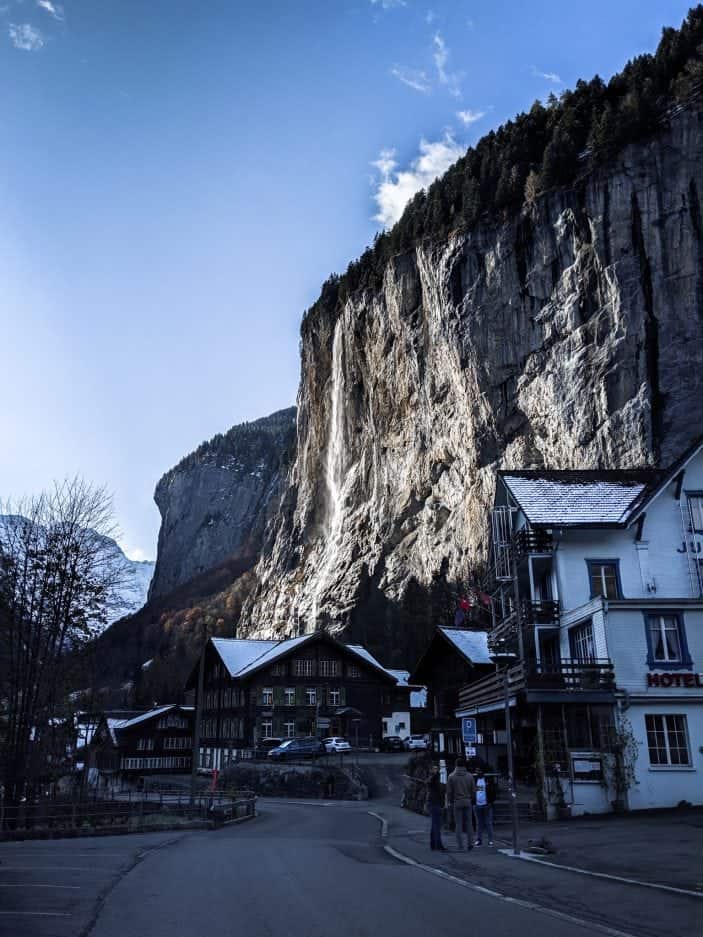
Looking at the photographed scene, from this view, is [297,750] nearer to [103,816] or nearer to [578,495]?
[103,816]

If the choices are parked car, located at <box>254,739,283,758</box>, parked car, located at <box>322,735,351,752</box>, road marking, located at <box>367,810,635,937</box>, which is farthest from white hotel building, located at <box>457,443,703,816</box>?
parked car, located at <box>254,739,283,758</box>

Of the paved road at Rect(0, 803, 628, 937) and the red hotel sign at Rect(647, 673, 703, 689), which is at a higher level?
the red hotel sign at Rect(647, 673, 703, 689)

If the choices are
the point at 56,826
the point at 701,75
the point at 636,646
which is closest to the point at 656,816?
the point at 636,646

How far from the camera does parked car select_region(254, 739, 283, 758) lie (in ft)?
157

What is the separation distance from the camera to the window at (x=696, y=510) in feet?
90.5

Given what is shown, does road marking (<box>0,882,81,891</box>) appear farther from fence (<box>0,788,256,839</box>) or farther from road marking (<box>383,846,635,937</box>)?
fence (<box>0,788,256,839</box>)

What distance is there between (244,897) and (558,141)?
81984 millimetres

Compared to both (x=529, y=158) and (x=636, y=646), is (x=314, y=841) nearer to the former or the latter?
(x=636, y=646)

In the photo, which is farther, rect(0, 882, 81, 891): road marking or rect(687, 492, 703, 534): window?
rect(687, 492, 703, 534): window

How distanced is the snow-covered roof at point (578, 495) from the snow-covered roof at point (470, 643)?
394 inches

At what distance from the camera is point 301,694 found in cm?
5569

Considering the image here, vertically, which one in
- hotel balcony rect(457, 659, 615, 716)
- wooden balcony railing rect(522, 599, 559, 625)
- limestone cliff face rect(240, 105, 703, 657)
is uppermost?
limestone cliff face rect(240, 105, 703, 657)

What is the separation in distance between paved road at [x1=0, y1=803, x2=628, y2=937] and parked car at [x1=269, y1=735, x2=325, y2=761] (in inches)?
1057

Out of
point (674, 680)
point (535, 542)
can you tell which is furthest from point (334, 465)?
point (674, 680)
